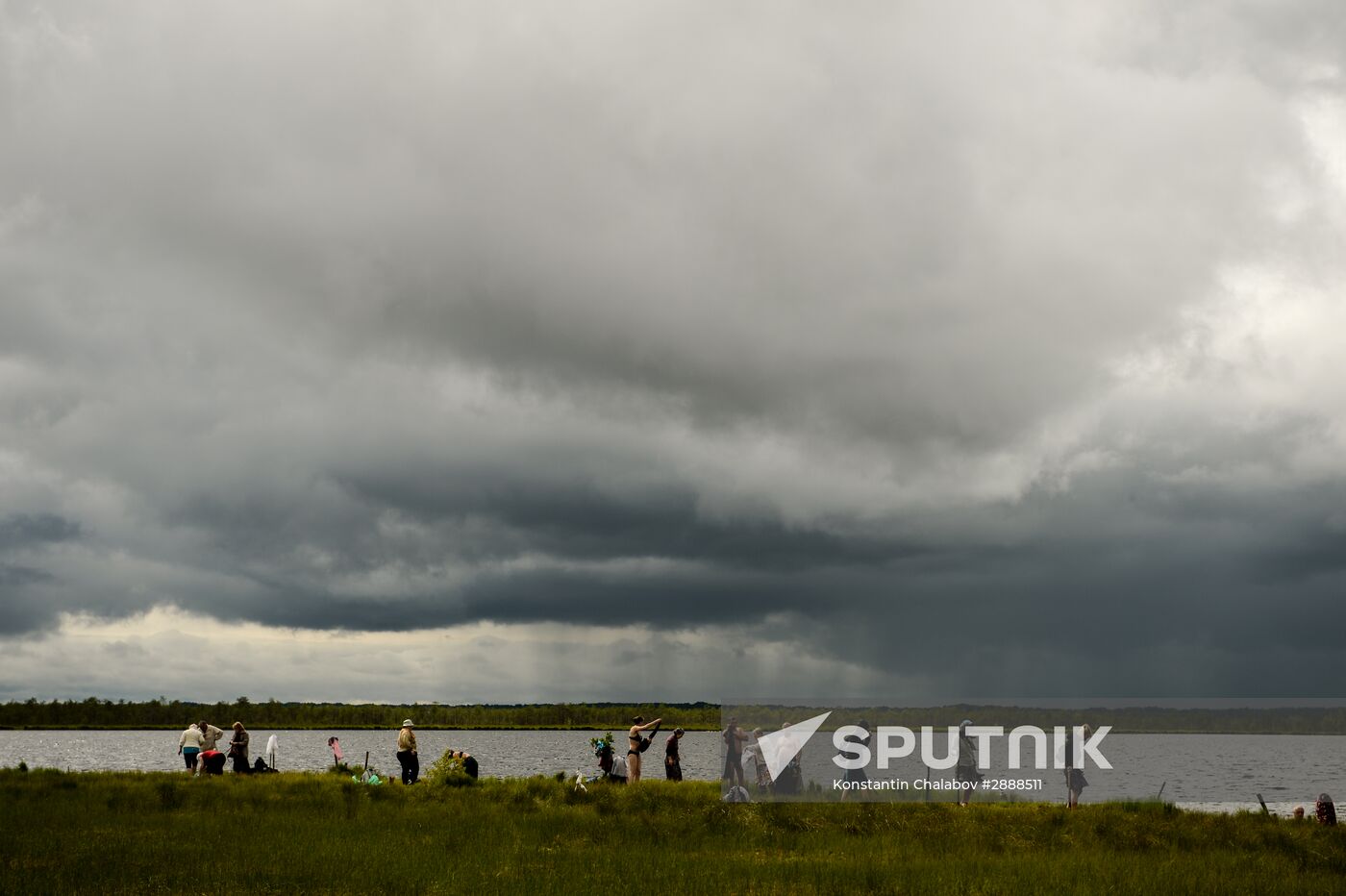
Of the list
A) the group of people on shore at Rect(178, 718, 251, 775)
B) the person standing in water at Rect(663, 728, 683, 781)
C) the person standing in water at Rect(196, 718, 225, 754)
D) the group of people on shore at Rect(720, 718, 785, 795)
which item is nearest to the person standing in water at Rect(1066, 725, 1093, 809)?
the group of people on shore at Rect(720, 718, 785, 795)

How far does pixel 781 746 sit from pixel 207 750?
77.6 feet

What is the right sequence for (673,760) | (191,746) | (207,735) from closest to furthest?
(673,760)
(191,746)
(207,735)

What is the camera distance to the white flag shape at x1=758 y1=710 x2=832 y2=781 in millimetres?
41500

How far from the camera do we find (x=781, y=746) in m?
41.8

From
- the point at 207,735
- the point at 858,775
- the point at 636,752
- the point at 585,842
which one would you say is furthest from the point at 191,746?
the point at 858,775

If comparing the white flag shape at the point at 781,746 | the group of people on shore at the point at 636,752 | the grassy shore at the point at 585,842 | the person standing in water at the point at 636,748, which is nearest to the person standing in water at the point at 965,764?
the grassy shore at the point at 585,842

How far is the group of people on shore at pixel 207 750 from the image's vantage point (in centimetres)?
4556

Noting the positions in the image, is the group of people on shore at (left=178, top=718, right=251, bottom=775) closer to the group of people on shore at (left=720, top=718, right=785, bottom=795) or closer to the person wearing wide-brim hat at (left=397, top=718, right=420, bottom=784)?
the person wearing wide-brim hat at (left=397, top=718, right=420, bottom=784)

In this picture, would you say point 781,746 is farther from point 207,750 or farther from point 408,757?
point 207,750

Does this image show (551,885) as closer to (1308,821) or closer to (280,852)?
(280,852)

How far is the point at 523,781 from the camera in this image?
138ft

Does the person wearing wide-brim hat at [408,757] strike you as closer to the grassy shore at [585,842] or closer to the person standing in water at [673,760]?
the grassy shore at [585,842]

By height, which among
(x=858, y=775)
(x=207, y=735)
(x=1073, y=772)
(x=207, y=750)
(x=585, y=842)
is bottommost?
(x=585, y=842)

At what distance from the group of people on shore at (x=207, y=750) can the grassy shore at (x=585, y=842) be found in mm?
2501
